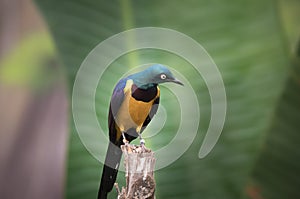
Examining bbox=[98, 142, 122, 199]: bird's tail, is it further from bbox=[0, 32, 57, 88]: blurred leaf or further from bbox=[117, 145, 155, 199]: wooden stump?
bbox=[0, 32, 57, 88]: blurred leaf

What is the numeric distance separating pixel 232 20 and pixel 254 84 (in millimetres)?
93

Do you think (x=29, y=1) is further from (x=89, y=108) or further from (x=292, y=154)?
(x=292, y=154)

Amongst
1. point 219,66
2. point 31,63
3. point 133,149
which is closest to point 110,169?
point 133,149

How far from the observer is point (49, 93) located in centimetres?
86

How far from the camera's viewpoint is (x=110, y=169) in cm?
66

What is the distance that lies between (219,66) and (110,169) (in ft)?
0.68

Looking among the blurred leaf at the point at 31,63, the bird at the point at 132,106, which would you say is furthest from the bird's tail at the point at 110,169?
the blurred leaf at the point at 31,63

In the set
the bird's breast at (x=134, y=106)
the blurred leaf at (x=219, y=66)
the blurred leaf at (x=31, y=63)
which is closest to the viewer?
the bird's breast at (x=134, y=106)

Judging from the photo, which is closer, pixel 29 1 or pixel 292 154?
pixel 292 154

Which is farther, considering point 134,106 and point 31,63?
Result: point 31,63

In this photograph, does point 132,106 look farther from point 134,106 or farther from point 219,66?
point 219,66

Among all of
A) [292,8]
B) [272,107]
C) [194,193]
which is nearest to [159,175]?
[194,193]

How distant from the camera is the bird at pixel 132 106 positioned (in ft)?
1.95

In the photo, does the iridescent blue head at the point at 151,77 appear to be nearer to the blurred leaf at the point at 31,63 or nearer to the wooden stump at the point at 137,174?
the wooden stump at the point at 137,174
